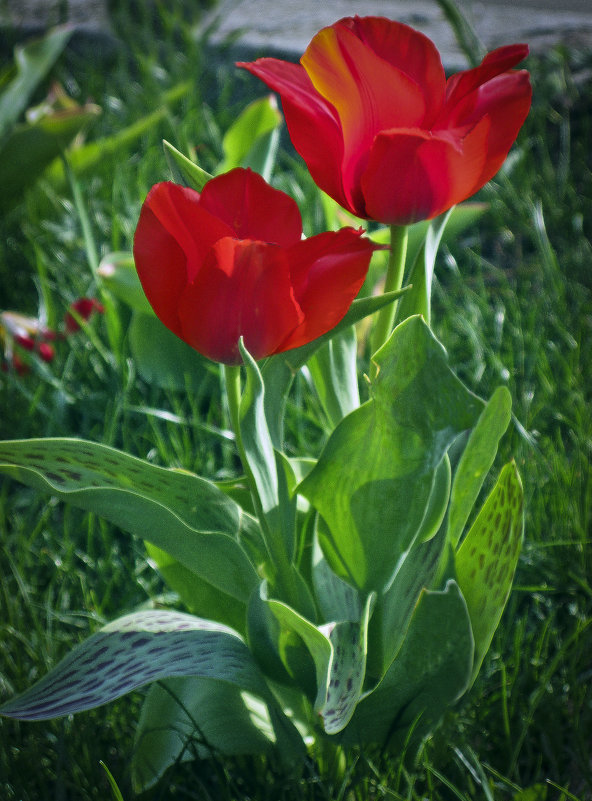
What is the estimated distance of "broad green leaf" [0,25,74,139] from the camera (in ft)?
4.78

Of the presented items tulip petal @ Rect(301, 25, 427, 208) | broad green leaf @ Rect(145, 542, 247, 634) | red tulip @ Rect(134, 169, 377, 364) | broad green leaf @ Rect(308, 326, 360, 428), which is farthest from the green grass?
tulip petal @ Rect(301, 25, 427, 208)

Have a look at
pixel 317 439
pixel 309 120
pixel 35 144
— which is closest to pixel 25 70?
pixel 35 144

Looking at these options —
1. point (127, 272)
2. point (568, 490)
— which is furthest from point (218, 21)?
point (568, 490)

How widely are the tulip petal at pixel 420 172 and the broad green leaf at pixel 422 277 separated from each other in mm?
75

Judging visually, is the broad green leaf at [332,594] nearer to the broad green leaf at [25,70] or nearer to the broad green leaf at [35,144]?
the broad green leaf at [35,144]

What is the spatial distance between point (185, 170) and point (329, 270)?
170 mm

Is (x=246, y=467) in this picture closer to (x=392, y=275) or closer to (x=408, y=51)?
(x=392, y=275)

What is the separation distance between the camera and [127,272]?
1.06m

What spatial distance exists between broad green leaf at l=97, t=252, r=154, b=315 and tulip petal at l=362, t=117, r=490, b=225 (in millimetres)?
565

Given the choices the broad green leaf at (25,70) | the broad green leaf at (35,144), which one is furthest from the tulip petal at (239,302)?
the broad green leaf at (25,70)

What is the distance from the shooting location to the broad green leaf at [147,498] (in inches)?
21.5

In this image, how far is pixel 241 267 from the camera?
1.56 ft

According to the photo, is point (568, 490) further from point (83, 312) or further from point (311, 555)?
point (83, 312)

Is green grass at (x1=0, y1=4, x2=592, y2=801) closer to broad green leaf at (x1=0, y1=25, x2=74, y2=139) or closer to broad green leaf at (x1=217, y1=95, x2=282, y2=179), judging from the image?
broad green leaf at (x1=217, y1=95, x2=282, y2=179)
